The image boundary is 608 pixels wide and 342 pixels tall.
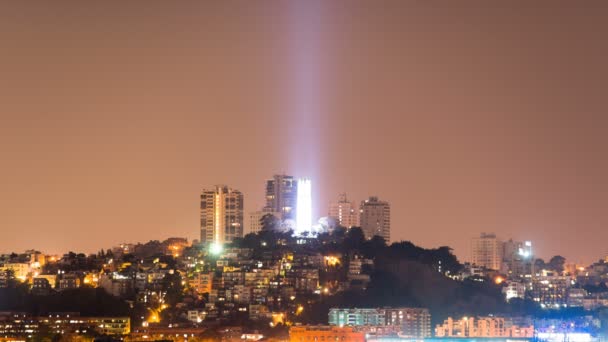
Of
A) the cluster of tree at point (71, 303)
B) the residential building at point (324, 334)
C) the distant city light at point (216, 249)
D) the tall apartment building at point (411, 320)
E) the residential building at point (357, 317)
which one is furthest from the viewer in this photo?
the distant city light at point (216, 249)

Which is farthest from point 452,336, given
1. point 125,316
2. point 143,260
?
point 143,260

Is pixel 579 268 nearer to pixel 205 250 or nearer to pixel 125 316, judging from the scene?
pixel 205 250

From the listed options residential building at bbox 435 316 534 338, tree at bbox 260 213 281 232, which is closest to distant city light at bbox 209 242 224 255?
tree at bbox 260 213 281 232

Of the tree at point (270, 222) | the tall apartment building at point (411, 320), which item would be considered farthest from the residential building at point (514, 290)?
the tree at point (270, 222)

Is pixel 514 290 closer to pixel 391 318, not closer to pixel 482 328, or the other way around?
pixel 482 328

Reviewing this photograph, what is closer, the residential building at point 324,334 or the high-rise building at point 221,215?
the residential building at point 324,334

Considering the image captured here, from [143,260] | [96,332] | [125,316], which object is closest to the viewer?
[96,332]

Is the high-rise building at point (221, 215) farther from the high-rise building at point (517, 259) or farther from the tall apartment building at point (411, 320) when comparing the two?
the tall apartment building at point (411, 320)
